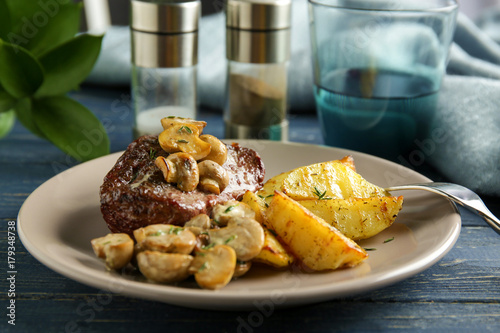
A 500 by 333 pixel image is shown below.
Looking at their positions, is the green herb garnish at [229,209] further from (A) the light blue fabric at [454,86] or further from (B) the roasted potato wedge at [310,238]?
(A) the light blue fabric at [454,86]

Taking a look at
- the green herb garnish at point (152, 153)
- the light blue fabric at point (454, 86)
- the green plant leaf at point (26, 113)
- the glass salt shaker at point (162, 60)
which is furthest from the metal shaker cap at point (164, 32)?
the green herb garnish at point (152, 153)

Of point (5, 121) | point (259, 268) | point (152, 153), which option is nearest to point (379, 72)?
point (152, 153)

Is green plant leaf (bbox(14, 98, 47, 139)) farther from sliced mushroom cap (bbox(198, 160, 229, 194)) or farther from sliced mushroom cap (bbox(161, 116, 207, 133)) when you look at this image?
sliced mushroom cap (bbox(198, 160, 229, 194))

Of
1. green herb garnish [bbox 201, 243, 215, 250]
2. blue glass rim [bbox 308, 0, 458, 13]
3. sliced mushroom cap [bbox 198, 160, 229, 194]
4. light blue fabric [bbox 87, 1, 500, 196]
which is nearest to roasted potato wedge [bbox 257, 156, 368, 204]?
sliced mushroom cap [bbox 198, 160, 229, 194]

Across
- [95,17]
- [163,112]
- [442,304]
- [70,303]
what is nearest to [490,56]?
[163,112]

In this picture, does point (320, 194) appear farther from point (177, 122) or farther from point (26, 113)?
point (26, 113)
